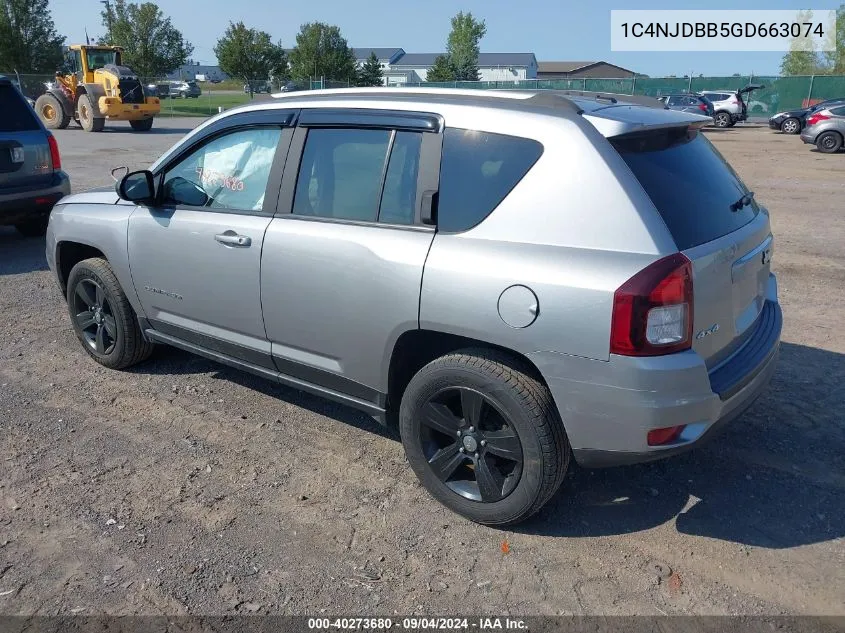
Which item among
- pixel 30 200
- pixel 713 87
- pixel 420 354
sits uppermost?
pixel 713 87

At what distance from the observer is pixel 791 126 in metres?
28.4

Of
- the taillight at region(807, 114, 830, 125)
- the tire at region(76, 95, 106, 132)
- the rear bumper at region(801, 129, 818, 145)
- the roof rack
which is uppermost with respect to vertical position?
the tire at region(76, 95, 106, 132)

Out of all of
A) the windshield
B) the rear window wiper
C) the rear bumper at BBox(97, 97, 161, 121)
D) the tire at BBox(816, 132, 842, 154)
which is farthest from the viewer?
the windshield

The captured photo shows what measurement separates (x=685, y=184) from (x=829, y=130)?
2039cm

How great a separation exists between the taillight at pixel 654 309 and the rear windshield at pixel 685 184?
15 cm

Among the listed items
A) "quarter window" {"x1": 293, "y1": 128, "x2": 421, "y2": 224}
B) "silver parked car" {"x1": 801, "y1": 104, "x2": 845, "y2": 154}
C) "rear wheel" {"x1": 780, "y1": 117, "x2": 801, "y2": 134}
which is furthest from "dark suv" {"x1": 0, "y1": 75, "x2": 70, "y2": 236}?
Result: "rear wheel" {"x1": 780, "y1": 117, "x2": 801, "y2": 134}

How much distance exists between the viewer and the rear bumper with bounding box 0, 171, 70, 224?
7.96m

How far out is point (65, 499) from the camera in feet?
11.6

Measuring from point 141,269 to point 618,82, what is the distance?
41728 millimetres

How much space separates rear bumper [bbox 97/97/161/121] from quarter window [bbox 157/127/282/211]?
2355cm

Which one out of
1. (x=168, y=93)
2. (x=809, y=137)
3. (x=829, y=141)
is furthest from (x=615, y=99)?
(x=168, y=93)

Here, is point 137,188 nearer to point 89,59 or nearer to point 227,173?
point 227,173

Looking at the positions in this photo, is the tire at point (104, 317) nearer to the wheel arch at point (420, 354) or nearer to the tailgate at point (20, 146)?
the wheel arch at point (420, 354)

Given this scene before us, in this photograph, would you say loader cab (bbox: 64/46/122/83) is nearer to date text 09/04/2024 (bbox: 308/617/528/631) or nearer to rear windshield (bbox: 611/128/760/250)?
rear windshield (bbox: 611/128/760/250)
